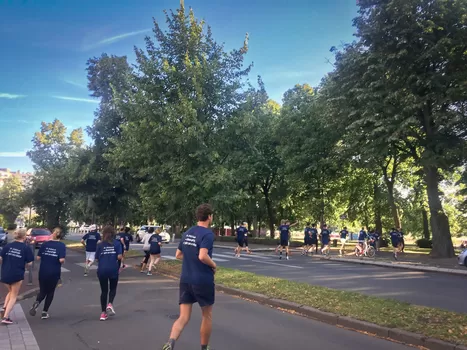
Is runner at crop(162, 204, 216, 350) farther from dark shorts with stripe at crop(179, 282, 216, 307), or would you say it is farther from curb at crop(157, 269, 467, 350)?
curb at crop(157, 269, 467, 350)

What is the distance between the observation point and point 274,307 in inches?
340

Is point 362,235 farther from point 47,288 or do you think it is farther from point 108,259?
point 47,288

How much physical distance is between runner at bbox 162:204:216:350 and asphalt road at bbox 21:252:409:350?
0.89 metres

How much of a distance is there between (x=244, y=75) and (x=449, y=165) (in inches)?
451

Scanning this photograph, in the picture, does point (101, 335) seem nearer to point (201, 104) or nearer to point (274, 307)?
point (274, 307)

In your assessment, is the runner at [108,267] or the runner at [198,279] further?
the runner at [108,267]

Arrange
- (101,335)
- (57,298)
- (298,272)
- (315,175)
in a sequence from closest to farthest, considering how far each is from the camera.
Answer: (101,335)
(57,298)
(298,272)
(315,175)

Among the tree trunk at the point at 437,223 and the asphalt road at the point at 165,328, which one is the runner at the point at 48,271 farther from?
the tree trunk at the point at 437,223

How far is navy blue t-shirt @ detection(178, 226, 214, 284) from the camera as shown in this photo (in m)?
4.74

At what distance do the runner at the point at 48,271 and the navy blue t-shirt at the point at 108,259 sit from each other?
0.66m

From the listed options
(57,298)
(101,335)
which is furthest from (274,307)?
(57,298)

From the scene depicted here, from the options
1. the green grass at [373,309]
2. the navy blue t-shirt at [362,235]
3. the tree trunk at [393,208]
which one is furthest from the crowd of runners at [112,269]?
the tree trunk at [393,208]

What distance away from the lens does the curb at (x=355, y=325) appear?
563 cm

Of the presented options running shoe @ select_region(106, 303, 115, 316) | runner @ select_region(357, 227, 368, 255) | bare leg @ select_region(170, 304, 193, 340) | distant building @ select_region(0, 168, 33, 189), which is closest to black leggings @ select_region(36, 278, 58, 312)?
running shoe @ select_region(106, 303, 115, 316)
